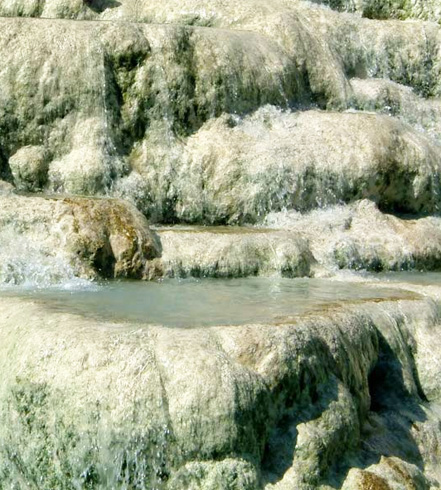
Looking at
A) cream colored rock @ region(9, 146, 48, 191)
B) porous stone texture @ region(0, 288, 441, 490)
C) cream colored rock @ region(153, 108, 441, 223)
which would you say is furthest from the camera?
cream colored rock @ region(153, 108, 441, 223)

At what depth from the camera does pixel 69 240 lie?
14.8 meters

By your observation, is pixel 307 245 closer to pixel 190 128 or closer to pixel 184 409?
pixel 190 128

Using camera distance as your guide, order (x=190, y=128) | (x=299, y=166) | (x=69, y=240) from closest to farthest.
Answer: (x=69, y=240), (x=299, y=166), (x=190, y=128)

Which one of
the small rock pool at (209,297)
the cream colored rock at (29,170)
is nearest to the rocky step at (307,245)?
the small rock pool at (209,297)

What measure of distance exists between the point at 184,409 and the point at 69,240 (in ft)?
18.2

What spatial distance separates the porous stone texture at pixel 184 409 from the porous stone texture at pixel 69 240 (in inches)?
138

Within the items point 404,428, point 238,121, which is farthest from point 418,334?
point 238,121

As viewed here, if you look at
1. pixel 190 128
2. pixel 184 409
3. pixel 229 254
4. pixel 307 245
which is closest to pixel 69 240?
pixel 229 254

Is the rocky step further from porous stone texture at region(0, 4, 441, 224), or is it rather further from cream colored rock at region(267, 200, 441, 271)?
Answer: porous stone texture at region(0, 4, 441, 224)

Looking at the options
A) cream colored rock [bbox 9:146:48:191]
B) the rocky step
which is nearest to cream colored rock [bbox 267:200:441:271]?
the rocky step

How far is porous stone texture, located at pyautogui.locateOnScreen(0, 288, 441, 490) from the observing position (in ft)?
31.5

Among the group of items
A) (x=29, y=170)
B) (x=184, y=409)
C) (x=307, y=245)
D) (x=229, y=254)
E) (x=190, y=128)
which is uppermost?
(x=190, y=128)

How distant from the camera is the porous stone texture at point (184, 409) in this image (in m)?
9.59

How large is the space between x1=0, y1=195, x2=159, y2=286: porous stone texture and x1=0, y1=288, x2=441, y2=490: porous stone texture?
3.51 metres
